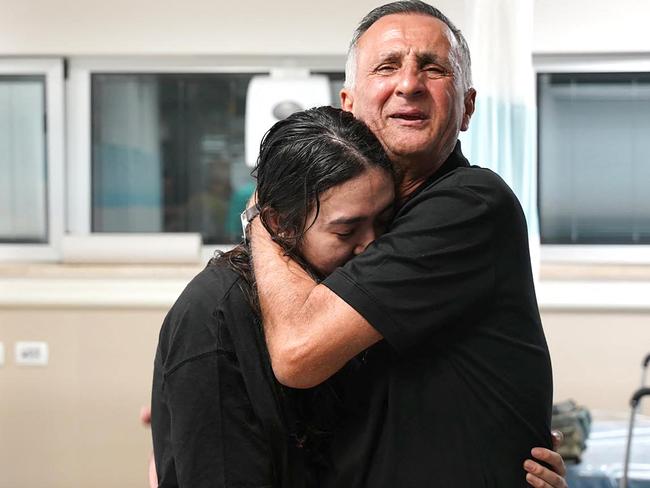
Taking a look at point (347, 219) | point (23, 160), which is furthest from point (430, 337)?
point (23, 160)

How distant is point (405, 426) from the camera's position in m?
1.10

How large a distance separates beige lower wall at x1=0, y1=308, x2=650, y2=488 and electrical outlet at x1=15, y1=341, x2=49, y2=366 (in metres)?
0.03

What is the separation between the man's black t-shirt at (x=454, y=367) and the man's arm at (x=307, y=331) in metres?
0.04

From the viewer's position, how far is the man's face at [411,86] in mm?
1175

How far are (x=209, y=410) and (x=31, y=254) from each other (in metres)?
3.25

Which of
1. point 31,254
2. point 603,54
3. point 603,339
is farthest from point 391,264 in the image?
point 31,254

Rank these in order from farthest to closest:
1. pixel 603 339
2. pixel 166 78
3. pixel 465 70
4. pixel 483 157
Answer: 1. pixel 166 78
2. pixel 603 339
3. pixel 483 157
4. pixel 465 70

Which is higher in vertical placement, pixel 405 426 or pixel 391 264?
pixel 391 264

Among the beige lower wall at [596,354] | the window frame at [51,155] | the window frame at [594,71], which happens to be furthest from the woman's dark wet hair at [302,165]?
the window frame at [51,155]

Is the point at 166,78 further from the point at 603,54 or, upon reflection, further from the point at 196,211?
the point at 603,54

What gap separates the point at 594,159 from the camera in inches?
154

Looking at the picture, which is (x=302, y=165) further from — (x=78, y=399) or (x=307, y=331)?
(x=78, y=399)

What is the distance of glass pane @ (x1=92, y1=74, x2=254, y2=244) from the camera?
399 centimetres

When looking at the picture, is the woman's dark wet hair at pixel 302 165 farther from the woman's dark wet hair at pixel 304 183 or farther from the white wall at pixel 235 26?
the white wall at pixel 235 26
